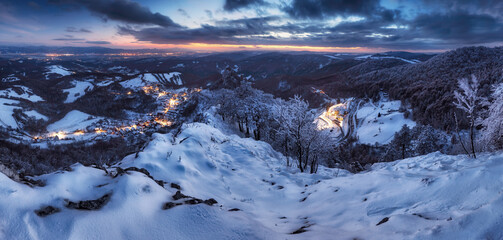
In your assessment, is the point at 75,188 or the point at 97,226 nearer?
the point at 97,226

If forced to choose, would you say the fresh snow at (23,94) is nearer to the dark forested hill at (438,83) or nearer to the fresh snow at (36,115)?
the fresh snow at (36,115)

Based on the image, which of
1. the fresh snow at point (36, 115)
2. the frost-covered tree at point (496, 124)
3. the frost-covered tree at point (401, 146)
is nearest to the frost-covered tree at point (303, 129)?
the frost-covered tree at point (496, 124)

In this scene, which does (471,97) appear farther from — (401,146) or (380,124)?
(380,124)

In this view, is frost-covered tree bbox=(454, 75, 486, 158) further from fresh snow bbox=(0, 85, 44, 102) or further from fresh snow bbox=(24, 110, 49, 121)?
fresh snow bbox=(0, 85, 44, 102)

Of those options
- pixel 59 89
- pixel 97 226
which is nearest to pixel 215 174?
pixel 97 226

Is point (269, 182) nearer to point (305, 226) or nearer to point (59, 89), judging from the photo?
point (305, 226)

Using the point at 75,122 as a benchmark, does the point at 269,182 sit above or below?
above

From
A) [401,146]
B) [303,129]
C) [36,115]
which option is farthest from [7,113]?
[401,146]
